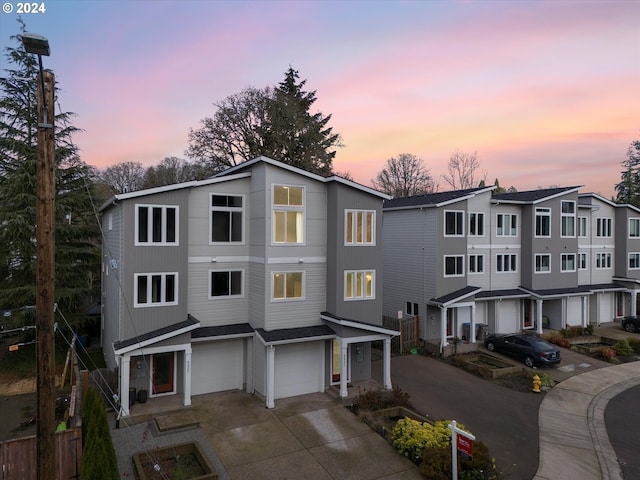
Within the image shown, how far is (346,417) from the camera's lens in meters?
15.4

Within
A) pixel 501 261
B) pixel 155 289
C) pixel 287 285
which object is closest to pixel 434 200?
pixel 501 261

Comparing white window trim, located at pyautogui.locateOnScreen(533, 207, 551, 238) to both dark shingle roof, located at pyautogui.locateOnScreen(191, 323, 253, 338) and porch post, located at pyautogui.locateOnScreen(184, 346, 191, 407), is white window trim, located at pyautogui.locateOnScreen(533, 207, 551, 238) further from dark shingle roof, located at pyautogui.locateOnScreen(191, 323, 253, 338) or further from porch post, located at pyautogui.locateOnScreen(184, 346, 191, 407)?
porch post, located at pyautogui.locateOnScreen(184, 346, 191, 407)

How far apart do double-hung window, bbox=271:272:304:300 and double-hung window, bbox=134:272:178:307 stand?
3876 mm

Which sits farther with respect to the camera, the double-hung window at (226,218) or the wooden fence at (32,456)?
the double-hung window at (226,218)

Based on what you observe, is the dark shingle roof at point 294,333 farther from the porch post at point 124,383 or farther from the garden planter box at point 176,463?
the porch post at point 124,383

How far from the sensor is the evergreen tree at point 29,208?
1986 centimetres

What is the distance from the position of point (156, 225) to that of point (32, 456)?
828 centimetres

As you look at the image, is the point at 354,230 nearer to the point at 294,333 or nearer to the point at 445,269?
the point at 294,333

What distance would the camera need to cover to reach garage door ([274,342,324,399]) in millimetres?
17156

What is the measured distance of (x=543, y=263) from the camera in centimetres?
2919

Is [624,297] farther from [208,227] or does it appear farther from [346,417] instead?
[208,227]

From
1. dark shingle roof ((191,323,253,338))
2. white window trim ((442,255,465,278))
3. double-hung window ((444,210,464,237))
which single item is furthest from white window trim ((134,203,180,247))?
double-hung window ((444,210,464,237))

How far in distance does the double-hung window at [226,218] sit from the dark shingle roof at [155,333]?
352 cm

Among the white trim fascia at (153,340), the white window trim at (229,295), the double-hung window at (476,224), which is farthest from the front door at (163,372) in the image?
the double-hung window at (476,224)
